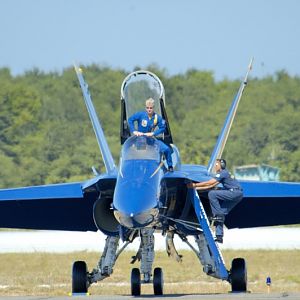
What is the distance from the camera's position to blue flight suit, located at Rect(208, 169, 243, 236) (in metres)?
18.0

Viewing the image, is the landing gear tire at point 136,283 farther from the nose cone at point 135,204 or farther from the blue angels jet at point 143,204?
the nose cone at point 135,204

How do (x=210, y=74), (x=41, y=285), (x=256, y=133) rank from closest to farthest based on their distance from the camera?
1. (x=41, y=285)
2. (x=256, y=133)
3. (x=210, y=74)

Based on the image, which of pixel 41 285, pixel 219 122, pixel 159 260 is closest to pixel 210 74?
pixel 219 122

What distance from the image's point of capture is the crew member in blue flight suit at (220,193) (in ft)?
58.9

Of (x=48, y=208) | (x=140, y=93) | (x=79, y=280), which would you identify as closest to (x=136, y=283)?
(x=79, y=280)

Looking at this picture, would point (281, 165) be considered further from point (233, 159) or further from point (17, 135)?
point (17, 135)

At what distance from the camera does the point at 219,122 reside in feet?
179

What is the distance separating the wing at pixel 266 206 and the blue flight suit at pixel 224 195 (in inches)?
33.6

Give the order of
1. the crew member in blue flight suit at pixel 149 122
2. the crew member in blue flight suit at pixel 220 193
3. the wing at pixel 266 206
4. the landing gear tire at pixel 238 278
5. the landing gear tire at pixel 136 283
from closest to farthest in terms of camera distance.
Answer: the crew member in blue flight suit at pixel 149 122, the crew member in blue flight suit at pixel 220 193, the landing gear tire at pixel 136 283, the wing at pixel 266 206, the landing gear tire at pixel 238 278

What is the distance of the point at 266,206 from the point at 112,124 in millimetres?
33489

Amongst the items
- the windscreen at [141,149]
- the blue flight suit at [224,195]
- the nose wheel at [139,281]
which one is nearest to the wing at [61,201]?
the windscreen at [141,149]

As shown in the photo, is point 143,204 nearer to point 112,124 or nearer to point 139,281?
point 139,281

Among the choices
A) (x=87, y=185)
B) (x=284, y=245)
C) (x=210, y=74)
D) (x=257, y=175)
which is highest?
(x=210, y=74)

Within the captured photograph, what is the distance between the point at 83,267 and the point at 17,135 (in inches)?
1428
